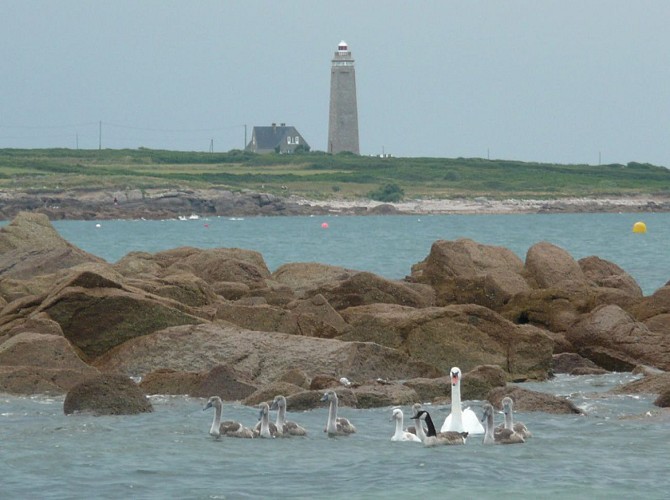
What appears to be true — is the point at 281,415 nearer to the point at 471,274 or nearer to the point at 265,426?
the point at 265,426

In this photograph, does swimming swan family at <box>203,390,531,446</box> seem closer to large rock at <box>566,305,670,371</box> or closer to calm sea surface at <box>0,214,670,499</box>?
calm sea surface at <box>0,214,670,499</box>

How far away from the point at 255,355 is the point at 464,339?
3.43 metres

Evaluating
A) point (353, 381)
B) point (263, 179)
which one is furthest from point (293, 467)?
point (263, 179)

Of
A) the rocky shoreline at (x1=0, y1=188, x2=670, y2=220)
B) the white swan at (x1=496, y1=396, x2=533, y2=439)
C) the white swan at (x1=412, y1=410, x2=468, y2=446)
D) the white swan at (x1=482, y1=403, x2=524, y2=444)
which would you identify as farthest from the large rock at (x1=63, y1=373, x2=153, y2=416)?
the rocky shoreline at (x1=0, y1=188, x2=670, y2=220)

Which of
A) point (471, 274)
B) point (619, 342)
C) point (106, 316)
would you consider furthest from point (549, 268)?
point (106, 316)

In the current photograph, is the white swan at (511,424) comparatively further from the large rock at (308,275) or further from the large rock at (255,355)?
the large rock at (308,275)

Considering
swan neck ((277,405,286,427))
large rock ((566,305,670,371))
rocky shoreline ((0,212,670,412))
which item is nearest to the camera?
swan neck ((277,405,286,427))

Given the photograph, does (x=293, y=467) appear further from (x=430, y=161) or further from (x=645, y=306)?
(x=430, y=161)

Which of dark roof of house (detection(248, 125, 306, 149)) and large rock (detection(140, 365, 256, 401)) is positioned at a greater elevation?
dark roof of house (detection(248, 125, 306, 149))

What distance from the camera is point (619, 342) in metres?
23.3

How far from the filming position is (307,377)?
2039cm

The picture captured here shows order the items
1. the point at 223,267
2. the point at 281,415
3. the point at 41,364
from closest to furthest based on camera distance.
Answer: the point at 281,415 → the point at 41,364 → the point at 223,267

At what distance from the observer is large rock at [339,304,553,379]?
2212 cm

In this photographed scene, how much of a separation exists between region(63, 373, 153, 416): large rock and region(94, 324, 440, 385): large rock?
8.31ft
